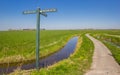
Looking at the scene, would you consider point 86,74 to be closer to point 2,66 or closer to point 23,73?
point 23,73

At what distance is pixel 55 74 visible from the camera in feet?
32.9

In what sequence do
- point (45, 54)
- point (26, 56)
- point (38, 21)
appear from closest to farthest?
point (38, 21) → point (26, 56) → point (45, 54)

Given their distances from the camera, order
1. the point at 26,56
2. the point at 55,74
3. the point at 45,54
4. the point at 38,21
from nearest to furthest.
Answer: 1. the point at 38,21
2. the point at 55,74
3. the point at 26,56
4. the point at 45,54

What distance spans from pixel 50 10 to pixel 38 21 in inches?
34.3

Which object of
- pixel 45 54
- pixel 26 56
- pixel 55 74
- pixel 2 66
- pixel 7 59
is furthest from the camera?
pixel 45 54

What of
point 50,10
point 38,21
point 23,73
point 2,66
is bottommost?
point 2,66

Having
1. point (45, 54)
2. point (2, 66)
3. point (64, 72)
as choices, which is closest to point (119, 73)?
point (64, 72)

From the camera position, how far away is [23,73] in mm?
10453

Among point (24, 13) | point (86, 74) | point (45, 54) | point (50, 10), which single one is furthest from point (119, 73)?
point (45, 54)

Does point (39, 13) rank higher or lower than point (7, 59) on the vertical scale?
higher

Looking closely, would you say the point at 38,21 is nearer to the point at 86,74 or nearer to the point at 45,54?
the point at 86,74

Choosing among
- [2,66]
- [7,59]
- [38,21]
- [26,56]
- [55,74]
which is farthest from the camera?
[26,56]

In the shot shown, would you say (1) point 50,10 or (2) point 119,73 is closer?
(1) point 50,10

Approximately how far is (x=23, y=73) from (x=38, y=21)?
10.9 ft
